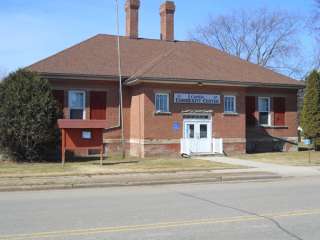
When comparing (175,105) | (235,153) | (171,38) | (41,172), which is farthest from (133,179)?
(171,38)

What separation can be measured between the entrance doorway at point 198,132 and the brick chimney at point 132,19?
30.3ft

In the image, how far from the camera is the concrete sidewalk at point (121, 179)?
15422 mm

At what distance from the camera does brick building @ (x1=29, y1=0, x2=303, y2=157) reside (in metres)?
28.7

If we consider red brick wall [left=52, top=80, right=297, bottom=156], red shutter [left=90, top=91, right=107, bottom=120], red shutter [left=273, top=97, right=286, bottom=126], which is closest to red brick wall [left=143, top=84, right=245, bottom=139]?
red brick wall [left=52, top=80, right=297, bottom=156]

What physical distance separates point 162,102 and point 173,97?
682 mm

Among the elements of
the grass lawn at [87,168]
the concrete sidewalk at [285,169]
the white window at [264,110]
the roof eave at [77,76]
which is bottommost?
the concrete sidewalk at [285,169]

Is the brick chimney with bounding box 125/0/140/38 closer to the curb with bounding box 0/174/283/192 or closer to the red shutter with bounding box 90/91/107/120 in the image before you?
the red shutter with bounding box 90/91/107/120

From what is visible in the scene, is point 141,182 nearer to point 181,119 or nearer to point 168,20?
point 181,119

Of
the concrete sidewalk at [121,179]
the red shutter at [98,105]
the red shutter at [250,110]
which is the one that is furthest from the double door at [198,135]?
the concrete sidewalk at [121,179]

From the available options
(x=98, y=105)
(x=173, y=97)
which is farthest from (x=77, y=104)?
(x=173, y=97)

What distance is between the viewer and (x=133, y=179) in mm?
16938

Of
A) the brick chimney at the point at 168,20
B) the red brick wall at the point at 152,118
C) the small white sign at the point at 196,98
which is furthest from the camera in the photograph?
the brick chimney at the point at 168,20

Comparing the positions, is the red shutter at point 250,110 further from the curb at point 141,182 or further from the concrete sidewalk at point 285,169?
the curb at point 141,182

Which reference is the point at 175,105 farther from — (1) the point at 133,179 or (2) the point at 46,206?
(2) the point at 46,206
